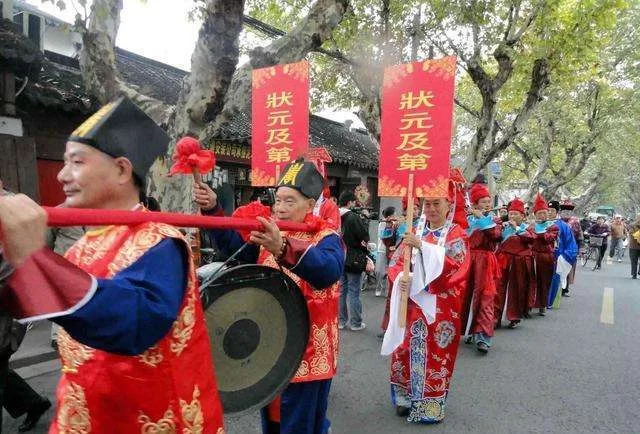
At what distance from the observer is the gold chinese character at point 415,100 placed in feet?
11.9

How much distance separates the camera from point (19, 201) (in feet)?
3.21

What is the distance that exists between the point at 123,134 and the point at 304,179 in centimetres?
129

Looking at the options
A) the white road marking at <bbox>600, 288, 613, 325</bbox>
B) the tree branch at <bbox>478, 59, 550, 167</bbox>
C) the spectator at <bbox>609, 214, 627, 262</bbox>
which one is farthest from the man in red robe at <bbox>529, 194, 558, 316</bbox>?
the spectator at <bbox>609, 214, 627, 262</bbox>

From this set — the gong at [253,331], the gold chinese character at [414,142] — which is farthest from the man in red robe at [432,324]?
the gong at [253,331]

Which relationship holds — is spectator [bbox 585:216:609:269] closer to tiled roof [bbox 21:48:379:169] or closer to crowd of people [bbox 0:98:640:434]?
tiled roof [bbox 21:48:379:169]

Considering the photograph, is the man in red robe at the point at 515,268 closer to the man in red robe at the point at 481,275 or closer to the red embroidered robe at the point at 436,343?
the man in red robe at the point at 481,275

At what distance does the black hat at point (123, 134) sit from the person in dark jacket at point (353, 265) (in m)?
5.30

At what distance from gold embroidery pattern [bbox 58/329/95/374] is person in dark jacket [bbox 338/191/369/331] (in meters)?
5.39

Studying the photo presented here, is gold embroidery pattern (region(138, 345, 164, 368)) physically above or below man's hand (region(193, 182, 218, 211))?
below

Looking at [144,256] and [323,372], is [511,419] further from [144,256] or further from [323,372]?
[144,256]

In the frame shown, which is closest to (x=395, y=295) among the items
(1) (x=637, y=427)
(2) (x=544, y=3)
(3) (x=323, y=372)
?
(3) (x=323, y=372)

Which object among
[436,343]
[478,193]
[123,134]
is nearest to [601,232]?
[478,193]

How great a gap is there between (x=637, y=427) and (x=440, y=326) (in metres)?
1.89

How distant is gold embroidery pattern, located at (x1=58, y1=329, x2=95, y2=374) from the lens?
138cm
